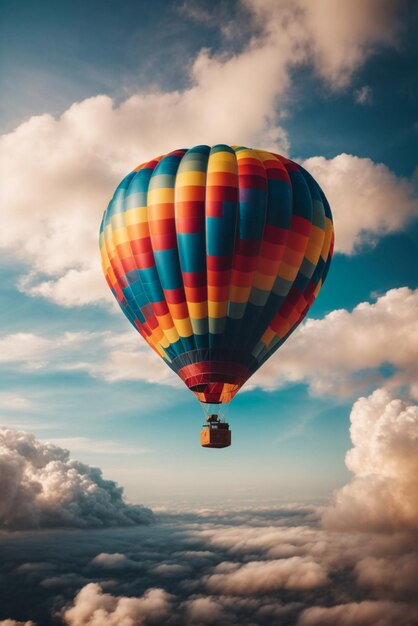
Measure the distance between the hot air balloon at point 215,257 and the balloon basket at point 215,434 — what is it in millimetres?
56

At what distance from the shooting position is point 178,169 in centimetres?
2961

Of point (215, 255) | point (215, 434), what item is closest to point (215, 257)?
point (215, 255)

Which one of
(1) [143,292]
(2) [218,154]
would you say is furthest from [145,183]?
(1) [143,292]

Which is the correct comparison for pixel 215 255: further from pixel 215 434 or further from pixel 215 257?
pixel 215 434

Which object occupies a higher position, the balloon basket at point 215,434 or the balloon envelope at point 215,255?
the balloon envelope at point 215,255

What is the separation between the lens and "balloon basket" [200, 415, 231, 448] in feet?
89.6

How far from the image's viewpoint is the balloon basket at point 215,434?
27.3m

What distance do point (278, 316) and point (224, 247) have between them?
18.6 feet

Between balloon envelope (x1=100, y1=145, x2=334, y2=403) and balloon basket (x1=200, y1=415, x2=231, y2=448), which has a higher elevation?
balloon envelope (x1=100, y1=145, x2=334, y2=403)

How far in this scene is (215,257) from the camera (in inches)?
1102

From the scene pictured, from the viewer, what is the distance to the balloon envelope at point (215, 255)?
28.1m

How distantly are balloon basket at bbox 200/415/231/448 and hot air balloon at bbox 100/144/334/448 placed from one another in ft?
0.18

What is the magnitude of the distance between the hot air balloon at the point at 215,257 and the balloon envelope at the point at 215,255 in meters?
0.06

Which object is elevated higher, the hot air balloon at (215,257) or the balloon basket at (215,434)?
the hot air balloon at (215,257)
